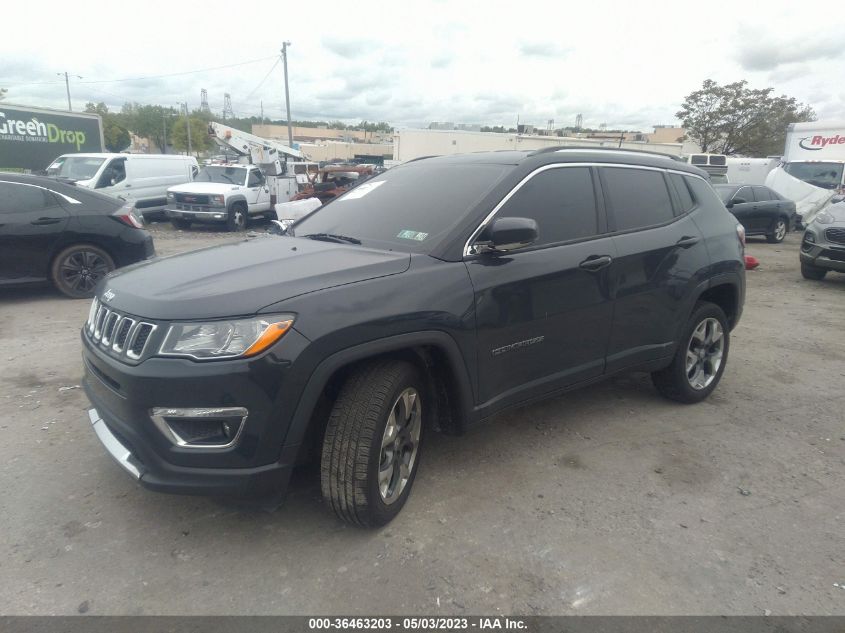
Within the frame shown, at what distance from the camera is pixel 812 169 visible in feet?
62.4

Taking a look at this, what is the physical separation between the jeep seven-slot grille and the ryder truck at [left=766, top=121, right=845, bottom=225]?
20.5 m

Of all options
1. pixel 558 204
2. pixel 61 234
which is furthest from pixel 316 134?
pixel 558 204

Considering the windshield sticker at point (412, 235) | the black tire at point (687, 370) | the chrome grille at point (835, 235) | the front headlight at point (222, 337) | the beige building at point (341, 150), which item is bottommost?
the black tire at point (687, 370)

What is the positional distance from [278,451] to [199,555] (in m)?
0.69

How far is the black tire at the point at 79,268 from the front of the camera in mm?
7086

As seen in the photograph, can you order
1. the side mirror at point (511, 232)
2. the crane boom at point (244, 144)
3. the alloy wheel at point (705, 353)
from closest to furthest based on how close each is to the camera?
the side mirror at point (511, 232) → the alloy wheel at point (705, 353) → the crane boom at point (244, 144)

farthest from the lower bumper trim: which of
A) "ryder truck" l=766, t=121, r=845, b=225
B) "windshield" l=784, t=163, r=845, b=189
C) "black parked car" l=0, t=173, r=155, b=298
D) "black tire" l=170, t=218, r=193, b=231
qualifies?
"windshield" l=784, t=163, r=845, b=189

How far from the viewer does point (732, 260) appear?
447cm

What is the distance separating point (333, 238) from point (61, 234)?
5253mm

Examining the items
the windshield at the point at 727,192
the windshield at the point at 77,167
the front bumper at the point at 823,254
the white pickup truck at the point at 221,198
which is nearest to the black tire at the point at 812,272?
the front bumper at the point at 823,254

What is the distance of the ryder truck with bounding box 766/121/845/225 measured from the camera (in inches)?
715

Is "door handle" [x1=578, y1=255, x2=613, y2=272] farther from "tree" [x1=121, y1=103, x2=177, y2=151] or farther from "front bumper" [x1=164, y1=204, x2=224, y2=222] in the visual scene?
"tree" [x1=121, y1=103, x2=177, y2=151]

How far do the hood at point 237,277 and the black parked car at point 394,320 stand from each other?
0.01 m

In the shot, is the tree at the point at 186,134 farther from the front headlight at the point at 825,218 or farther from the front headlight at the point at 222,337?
the front headlight at the point at 222,337
